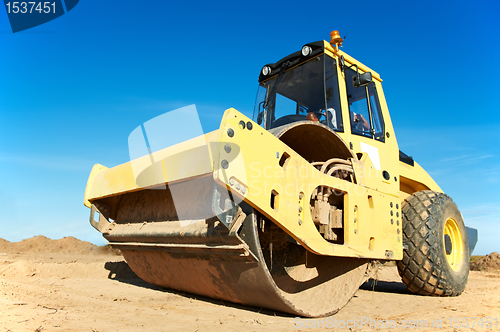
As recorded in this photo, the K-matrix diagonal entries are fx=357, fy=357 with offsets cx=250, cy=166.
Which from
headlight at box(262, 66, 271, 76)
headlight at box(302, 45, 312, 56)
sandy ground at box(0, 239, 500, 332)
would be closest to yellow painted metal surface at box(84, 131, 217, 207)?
sandy ground at box(0, 239, 500, 332)

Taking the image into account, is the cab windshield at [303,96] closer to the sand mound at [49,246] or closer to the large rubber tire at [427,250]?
the large rubber tire at [427,250]

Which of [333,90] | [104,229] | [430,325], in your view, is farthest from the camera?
[104,229]

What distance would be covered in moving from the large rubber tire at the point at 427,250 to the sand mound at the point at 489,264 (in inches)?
259

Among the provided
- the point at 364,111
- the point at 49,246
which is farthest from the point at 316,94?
the point at 49,246

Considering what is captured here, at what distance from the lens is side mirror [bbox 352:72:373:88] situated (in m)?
3.72

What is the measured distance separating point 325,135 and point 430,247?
199cm

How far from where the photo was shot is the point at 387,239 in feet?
11.2

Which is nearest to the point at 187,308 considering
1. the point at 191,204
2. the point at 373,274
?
the point at 191,204

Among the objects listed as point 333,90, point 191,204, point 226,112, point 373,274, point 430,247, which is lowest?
point 373,274

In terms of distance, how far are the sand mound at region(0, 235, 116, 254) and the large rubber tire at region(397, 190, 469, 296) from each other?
387 inches

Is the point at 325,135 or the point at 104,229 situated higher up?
the point at 325,135

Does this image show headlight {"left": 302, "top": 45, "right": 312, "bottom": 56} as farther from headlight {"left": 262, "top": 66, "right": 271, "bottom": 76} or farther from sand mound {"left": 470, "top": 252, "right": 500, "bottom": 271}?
sand mound {"left": 470, "top": 252, "right": 500, "bottom": 271}

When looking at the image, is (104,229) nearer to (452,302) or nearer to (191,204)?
(191,204)

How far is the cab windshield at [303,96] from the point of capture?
379 centimetres
